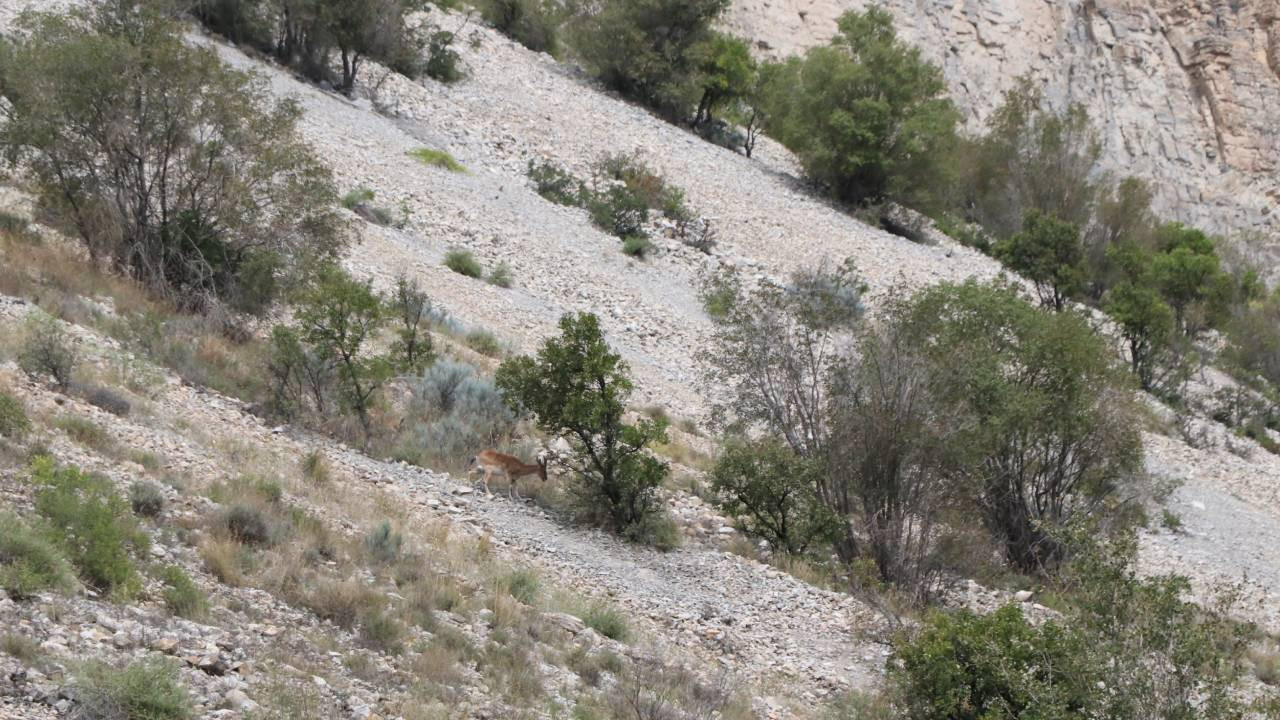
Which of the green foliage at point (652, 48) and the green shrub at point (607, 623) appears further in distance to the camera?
the green foliage at point (652, 48)

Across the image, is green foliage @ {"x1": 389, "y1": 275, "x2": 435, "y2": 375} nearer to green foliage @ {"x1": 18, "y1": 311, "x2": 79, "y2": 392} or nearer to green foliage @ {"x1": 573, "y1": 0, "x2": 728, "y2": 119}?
green foliage @ {"x1": 18, "y1": 311, "x2": 79, "y2": 392}

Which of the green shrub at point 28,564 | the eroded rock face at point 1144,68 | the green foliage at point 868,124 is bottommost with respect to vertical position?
the green shrub at point 28,564

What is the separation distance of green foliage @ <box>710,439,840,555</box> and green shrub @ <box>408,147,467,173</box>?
12.3m

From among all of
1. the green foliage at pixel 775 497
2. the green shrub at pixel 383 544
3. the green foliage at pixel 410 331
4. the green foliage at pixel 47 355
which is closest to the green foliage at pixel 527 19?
the green foliage at pixel 410 331

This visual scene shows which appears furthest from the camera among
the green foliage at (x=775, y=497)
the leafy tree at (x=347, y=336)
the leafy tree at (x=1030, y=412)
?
the leafy tree at (x=1030, y=412)

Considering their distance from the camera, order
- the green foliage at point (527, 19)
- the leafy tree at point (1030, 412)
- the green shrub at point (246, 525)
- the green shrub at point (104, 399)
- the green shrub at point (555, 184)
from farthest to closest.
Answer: the green foliage at point (527, 19), the green shrub at point (555, 184), the leafy tree at point (1030, 412), the green shrub at point (104, 399), the green shrub at point (246, 525)

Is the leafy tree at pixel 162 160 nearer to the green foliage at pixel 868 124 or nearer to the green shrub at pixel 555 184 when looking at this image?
the green shrub at pixel 555 184

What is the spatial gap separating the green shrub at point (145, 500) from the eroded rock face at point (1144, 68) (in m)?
36.5

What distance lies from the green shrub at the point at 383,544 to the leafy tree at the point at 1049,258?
23.6 m

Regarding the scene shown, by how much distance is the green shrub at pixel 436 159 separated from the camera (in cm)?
2292

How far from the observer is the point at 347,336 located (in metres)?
12.5

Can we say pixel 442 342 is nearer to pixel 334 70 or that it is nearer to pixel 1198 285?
pixel 334 70

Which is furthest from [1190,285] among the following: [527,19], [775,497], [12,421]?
[12,421]

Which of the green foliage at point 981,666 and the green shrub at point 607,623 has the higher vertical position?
the green foliage at point 981,666
